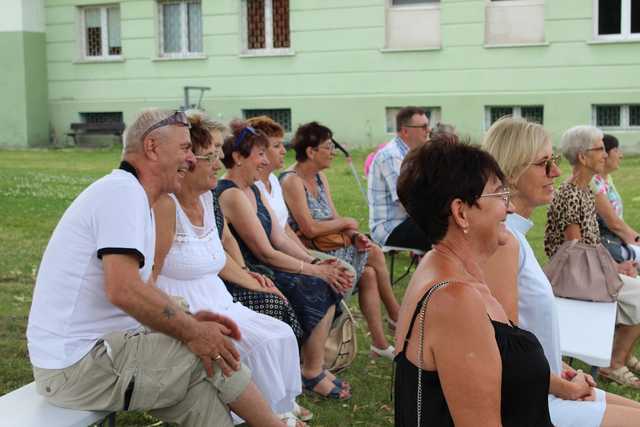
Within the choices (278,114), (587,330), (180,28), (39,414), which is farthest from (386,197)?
(180,28)

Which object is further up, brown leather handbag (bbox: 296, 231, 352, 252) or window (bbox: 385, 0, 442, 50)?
window (bbox: 385, 0, 442, 50)

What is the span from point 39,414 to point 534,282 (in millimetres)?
1913

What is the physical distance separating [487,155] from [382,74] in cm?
1689

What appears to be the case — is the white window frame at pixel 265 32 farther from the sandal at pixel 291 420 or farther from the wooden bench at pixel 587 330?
the sandal at pixel 291 420

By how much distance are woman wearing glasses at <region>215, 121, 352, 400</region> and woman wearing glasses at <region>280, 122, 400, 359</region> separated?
0.67 metres

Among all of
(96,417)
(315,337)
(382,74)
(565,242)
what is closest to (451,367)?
(96,417)

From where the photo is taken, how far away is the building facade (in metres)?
17.9

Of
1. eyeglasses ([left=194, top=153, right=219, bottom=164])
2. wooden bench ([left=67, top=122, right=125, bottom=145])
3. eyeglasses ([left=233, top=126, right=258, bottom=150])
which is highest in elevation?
eyeglasses ([left=233, top=126, right=258, bottom=150])

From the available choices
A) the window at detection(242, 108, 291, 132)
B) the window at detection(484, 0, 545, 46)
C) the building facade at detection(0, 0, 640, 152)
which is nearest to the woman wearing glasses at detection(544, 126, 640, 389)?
the building facade at detection(0, 0, 640, 152)

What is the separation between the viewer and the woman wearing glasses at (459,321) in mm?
2658

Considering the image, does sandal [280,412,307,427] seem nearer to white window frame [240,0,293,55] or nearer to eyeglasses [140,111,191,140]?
eyeglasses [140,111,191,140]

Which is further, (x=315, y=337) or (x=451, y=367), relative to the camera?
(x=315, y=337)

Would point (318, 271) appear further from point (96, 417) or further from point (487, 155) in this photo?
point (487, 155)

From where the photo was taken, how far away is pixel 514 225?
411 cm
